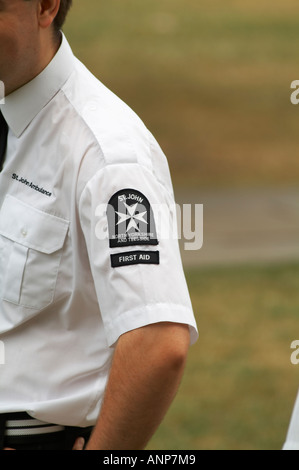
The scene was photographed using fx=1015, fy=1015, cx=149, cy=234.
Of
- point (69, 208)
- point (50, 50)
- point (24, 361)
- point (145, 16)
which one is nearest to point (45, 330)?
point (24, 361)

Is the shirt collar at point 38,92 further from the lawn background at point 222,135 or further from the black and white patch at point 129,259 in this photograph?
the lawn background at point 222,135

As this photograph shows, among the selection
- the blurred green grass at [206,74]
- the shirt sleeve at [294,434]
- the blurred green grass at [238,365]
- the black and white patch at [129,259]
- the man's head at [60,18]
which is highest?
the blurred green grass at [206,74]

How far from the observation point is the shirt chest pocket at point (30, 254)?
7.24 ft

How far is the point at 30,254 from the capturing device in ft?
7.36

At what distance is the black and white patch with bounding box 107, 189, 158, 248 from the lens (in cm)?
207

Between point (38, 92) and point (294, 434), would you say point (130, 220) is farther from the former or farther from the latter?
point (294, 434)

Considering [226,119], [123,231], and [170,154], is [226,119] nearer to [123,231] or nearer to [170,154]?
[170,154]

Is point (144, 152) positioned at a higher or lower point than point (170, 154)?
lower

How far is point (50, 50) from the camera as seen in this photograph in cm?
229

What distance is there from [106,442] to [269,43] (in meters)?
14.7

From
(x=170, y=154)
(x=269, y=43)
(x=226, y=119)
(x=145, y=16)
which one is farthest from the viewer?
(x=145, y=16)

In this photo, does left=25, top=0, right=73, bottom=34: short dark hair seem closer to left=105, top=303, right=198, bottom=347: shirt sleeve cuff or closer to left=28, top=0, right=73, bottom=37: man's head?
left=28, top=0, right=73, bottom=37: man's head

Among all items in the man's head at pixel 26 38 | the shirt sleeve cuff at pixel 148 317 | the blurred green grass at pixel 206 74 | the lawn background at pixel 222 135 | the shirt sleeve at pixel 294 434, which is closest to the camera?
the shirt sleeve at pixel 294 434

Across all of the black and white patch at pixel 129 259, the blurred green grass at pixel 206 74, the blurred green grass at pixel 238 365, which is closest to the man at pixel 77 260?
the black and white patch at pixel 129 259
